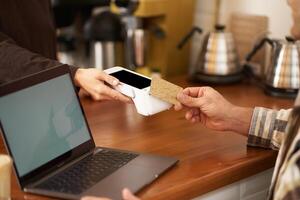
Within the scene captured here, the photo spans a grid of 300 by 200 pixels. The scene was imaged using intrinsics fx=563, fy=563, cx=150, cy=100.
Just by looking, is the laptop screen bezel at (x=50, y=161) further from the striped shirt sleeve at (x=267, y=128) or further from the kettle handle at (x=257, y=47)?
the kettle handle at (x=257, y=47)

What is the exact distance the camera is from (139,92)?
54.9 inches

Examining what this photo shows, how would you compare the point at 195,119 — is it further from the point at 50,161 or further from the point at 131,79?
the point at 50,161

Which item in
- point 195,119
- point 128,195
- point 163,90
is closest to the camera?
point 128,195

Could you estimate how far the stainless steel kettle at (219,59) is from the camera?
203 cm

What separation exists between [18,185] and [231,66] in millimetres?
1083

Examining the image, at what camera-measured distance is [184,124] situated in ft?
5.30

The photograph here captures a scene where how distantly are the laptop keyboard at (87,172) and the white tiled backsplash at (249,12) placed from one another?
3.26ft

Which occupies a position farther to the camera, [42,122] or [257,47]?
[257,47]

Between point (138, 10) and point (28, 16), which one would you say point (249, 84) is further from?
point (28, 16)

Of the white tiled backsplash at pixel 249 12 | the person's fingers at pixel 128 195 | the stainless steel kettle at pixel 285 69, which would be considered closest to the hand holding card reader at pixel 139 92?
the person's fingers at pixel 128 195

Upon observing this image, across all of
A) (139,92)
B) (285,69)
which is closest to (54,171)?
(139,92)

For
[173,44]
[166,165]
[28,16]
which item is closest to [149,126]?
[166,165]

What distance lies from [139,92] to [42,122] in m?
0.30

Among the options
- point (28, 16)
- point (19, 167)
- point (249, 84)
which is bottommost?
point (249, 84)
